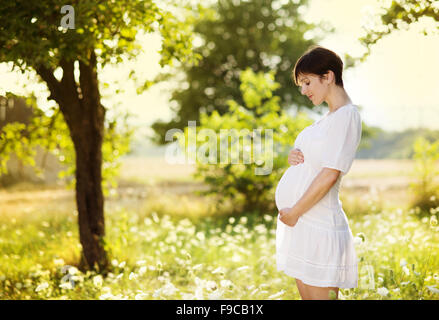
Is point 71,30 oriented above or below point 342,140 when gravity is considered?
above

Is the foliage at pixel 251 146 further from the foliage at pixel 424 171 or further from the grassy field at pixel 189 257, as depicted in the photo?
the foliage at pixel 424 171

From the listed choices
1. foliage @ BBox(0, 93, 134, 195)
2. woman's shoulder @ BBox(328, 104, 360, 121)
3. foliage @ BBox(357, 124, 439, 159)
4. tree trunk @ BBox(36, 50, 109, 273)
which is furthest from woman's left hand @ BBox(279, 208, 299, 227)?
foliage @ BBox(357, 124, 439, 159)

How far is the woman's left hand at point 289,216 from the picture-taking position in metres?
2.38

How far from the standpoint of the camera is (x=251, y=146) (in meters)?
8.74

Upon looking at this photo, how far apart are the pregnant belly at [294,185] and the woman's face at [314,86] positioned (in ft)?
1.38

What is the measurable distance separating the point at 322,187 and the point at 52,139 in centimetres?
464

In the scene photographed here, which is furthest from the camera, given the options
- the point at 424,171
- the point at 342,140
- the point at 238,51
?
the point at 238,51

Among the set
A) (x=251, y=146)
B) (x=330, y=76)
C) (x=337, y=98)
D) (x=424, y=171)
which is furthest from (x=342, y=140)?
(x=424, y=171)

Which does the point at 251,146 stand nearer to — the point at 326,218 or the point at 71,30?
the point at 71,30

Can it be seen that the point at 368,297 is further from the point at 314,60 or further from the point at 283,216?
the point at 314,60

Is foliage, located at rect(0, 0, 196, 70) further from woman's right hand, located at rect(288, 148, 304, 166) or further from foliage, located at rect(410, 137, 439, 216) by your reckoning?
foliage, located at rect(410, 137, 439, 216)

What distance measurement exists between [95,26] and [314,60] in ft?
7.54

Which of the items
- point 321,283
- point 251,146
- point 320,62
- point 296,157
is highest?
point 320,62

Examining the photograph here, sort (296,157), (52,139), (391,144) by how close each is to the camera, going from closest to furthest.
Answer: (296,157) → (52,139) → (391,144)
